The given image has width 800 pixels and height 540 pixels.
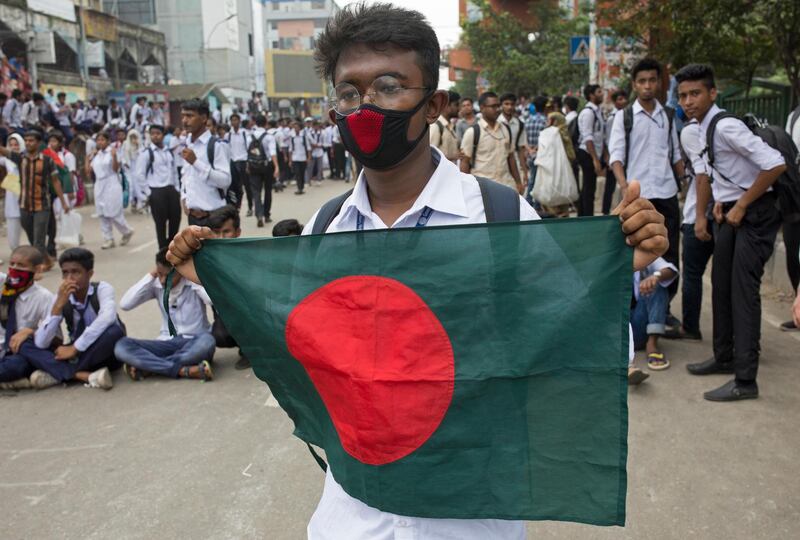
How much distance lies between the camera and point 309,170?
21391 mm

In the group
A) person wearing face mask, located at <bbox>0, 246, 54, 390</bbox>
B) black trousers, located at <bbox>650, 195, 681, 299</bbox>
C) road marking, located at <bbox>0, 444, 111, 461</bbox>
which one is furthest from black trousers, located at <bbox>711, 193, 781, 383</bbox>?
person wearing face mask, located at <bbox>0, 246, 54, 390</bbox>

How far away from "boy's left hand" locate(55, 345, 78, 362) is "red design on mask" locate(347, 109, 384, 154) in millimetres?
4268

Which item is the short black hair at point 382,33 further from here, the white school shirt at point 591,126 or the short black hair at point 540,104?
the short black hair at point 540,104

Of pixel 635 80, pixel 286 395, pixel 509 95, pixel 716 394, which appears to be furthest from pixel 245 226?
pixel 286 395

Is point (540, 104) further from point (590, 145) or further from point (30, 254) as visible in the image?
point (30, 254)

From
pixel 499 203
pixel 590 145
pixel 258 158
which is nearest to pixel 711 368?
pixel 499 203

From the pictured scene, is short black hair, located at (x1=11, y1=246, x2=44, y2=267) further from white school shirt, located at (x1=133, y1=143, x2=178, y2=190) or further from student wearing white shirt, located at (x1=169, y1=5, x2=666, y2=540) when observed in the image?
student wearing white shirt, located at (x1=169, y1=5, x2=666, y2=540)

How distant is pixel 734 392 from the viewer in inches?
181

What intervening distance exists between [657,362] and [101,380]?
157 inches

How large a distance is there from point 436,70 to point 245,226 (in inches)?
443

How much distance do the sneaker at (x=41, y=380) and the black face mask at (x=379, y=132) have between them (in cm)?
441

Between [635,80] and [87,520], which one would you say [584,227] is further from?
[635,80]

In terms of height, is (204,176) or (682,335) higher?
(204,176)

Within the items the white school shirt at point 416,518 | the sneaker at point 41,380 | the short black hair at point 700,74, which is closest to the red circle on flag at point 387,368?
the white school shirt at point 416,518
